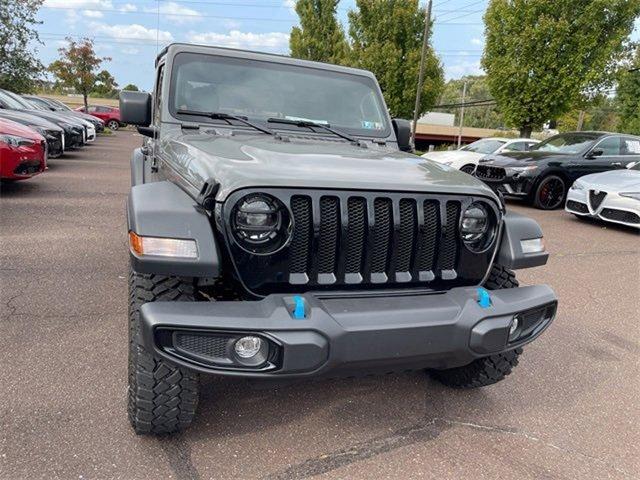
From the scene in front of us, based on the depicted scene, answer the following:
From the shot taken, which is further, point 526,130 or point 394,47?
point 394,47

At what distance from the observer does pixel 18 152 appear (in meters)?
6.77

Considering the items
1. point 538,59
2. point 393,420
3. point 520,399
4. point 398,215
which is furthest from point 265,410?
point 538,59

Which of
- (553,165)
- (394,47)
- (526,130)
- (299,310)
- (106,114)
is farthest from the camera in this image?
(106,114)

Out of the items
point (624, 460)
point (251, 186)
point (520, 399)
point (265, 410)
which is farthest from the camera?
point (520, 399)

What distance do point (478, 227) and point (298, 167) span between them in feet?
2.97

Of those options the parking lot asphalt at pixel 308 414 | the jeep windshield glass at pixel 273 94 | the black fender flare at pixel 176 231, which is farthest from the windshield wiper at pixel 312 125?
the parking lot asphalt at pixel 308 414

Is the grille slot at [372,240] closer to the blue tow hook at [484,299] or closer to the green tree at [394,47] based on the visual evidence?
the blue tow hook at [484,299]

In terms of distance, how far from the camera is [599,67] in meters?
14.0

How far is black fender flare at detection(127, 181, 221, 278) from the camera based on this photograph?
6.17 ft

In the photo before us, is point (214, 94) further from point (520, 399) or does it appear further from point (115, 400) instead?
point (520, 399)

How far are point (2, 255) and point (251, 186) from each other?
155 inches

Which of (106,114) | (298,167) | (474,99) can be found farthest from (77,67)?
(474,99)

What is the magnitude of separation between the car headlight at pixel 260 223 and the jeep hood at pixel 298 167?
0.23 feet

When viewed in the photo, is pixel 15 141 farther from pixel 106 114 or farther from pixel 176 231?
pixel 106 114
